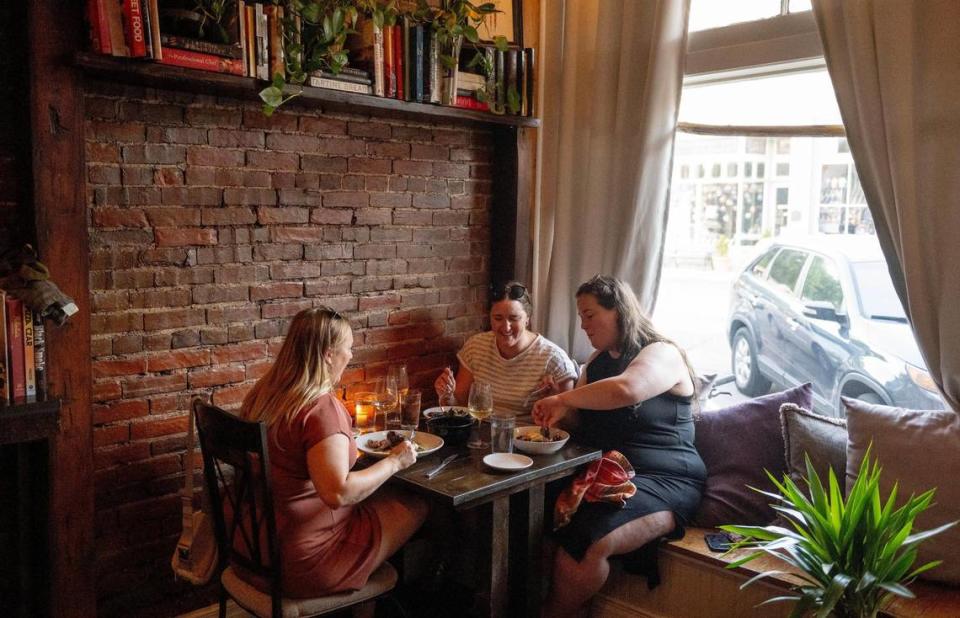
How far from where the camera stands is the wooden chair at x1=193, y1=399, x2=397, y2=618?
7.04 feet

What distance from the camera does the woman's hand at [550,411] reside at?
274 cm

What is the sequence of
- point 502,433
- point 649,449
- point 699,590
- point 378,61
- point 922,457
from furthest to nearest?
point 378,61 → point 649,449 → point 699,590 → point 502,433 → point 922,457

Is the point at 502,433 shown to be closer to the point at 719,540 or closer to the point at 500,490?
the point at 500,490

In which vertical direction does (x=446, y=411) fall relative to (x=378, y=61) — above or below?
below

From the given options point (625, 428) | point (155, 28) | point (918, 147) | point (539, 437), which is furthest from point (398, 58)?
point (918, 147)

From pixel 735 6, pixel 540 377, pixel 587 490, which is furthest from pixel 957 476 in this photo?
pixel 735 6

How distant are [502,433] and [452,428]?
0.22 meters

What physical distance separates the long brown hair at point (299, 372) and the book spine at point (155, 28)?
883mm

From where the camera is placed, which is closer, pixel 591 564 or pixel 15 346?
pixel 15 346

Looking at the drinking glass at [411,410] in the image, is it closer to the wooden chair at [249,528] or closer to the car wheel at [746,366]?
the wooden chair at [249,528]

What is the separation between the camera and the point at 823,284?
3068 millimetres

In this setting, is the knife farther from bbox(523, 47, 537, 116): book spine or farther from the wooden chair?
bbox(523, 47, 537, 116): book spine

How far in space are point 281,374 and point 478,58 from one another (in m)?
1.67

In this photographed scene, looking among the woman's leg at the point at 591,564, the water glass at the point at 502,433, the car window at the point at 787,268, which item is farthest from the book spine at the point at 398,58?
the woman's leg at the point at 591,564
